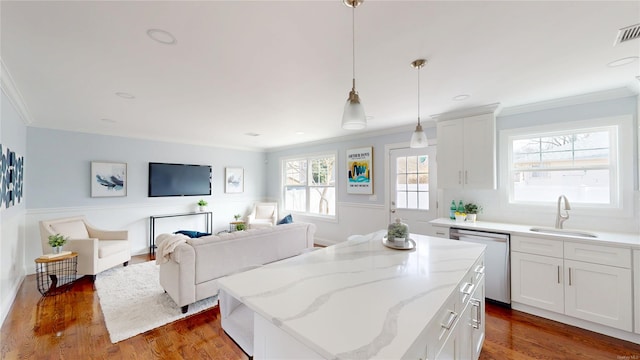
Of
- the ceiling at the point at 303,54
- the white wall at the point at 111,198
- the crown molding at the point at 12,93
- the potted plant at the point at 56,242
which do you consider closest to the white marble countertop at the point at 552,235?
the ceiling at the point at 303,54

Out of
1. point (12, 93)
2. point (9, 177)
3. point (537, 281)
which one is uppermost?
point (12, 93)

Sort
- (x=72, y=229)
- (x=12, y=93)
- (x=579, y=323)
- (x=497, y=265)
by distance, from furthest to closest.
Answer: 1. (x=72, y=229)
2. (x=497, y=265)
3. (x=12, y=93)
4. (x=579, y=323)

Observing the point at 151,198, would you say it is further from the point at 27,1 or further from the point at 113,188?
the point at 27,1

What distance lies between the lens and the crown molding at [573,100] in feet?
8.48

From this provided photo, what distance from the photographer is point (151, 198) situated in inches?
202

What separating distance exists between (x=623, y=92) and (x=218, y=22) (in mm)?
3977

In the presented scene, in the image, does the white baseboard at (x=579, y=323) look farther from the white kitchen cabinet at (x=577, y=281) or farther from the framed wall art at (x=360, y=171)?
the framed wall art at (x=360, y=171)

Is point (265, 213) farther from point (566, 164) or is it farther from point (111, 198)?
point (566, 164)

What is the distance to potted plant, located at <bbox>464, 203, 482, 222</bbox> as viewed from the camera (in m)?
3.32

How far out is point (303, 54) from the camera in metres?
1.87

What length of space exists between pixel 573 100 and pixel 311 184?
4.59 metres

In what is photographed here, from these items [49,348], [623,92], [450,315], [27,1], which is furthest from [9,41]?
[623,92]

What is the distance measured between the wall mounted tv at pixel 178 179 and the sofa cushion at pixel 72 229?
127 centimetres

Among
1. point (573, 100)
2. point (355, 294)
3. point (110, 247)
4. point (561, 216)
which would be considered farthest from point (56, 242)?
point (573, 100)
